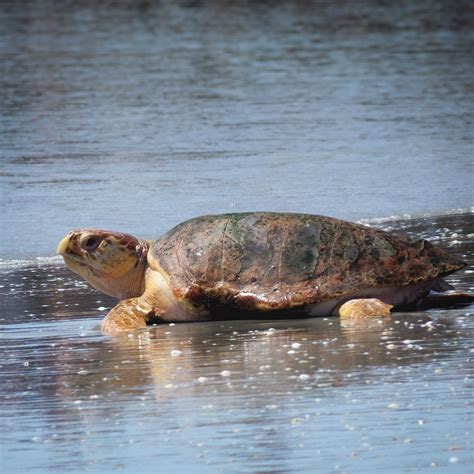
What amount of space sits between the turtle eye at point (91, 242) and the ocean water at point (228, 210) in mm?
377

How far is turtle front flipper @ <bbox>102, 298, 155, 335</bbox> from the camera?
724 centimetres

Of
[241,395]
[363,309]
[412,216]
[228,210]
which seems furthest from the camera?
[228,210]

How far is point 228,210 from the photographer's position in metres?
11.0

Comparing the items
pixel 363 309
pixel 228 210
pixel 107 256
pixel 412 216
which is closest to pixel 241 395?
pixel 363 309

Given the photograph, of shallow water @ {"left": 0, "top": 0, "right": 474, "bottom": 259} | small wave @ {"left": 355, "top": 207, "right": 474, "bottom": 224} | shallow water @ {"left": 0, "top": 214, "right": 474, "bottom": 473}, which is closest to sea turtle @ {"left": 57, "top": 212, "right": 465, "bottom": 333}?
shallow water @ {"left": 0, "top": 214, "right": 474, "bottom": 473}

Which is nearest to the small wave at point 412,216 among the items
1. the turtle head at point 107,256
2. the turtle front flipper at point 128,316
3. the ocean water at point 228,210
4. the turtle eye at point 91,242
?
the ocean water at point 228,210

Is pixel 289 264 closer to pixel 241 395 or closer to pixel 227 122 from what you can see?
pixel 241 395

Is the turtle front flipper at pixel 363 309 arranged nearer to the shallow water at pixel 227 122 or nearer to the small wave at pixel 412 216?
the shallow water at pixel 227 122

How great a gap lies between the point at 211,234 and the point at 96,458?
107 inches

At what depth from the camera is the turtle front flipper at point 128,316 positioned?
7.24m

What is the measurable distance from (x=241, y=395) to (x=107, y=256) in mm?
2406

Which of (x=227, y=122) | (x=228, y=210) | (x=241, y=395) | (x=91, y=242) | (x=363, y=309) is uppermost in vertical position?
(x=91, y=242)

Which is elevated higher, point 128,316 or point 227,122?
point 128,316

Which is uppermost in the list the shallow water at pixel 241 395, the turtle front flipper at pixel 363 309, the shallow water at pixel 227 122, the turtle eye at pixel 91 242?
the turtle eye at pixel 91 242
